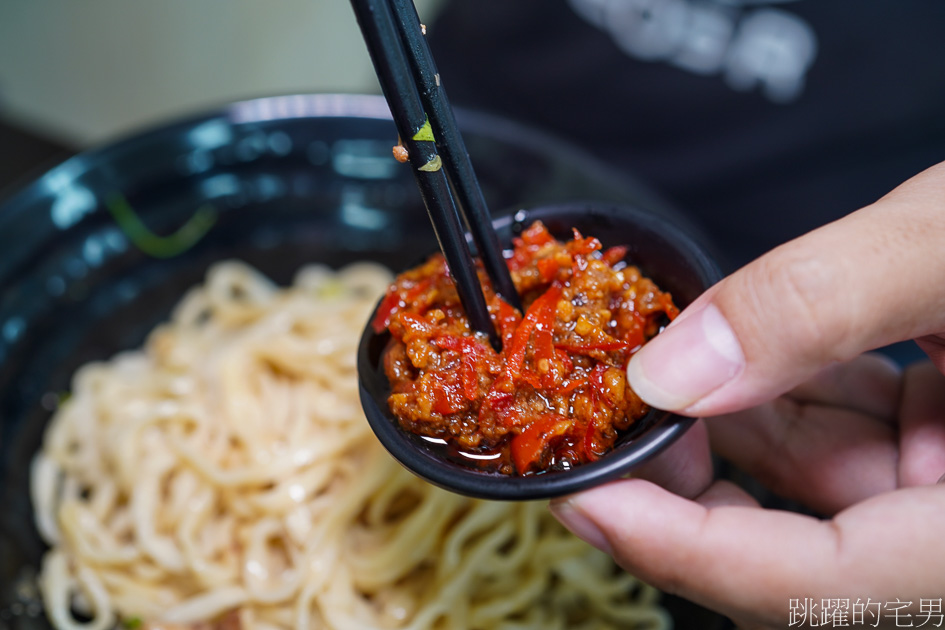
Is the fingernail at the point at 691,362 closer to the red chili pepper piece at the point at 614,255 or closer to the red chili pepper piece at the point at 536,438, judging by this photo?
the red chili pepper piece at the point at 536,438

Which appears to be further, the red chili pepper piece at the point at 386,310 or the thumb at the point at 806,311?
the red chili pepper piece at the point at 386,310

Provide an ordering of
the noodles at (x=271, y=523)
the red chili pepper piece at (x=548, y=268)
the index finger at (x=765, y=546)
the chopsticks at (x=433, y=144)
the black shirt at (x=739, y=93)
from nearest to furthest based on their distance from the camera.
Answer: the chopsticks at (x=433, y=144)
the index finger at (x=765, y=546)
the red chili pepper piece at (x=548, y=268)
the noodles at (x=271, y=523)
the black shirt at (x=739, y=93)

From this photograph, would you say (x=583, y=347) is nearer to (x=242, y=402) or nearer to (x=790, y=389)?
(x=790, y=389)

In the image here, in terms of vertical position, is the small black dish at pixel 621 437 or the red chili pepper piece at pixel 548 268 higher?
the red chili pepper piece at pixel 548 268

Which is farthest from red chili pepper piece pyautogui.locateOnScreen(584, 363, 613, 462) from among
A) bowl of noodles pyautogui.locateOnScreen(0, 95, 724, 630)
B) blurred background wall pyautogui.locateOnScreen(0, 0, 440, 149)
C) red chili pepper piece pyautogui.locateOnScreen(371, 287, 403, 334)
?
blurred background wall pyautogui.locateOnScreen(0, 0, 440, 149)

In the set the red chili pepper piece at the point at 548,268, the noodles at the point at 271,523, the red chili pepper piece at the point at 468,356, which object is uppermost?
the red chili pepper piece at the point at 548,268

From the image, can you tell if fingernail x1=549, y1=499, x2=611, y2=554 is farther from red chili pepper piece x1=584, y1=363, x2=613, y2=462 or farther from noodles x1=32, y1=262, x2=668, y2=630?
noodles x1=32, y1=262, x2=668, y2=630

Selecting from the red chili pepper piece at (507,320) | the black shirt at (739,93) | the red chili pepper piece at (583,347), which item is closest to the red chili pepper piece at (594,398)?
the red chili pepper piece at (583,347)
